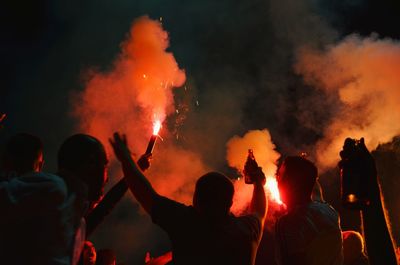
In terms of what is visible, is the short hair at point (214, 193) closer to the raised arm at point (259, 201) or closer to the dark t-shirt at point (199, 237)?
the dark t-shirt at point (199, 237)

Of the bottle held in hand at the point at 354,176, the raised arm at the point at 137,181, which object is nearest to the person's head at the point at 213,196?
the raised arm at the point at 137,181

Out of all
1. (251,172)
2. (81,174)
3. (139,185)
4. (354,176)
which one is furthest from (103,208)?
(354,176)

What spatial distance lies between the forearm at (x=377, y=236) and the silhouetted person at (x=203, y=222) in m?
0.94

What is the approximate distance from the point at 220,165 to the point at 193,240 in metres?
9.17

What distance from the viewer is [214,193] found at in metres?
2.46

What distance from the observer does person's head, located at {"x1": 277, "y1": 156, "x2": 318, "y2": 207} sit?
2820mm

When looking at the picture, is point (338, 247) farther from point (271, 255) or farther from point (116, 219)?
point (116, 219)

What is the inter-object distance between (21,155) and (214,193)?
146 centimetres

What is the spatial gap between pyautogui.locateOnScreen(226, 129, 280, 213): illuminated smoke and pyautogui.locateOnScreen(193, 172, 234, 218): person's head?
21.4ft

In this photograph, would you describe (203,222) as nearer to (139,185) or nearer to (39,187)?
(139,185)

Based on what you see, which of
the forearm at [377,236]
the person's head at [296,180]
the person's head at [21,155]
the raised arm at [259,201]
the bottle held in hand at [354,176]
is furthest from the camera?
the raised arm at [259,201]

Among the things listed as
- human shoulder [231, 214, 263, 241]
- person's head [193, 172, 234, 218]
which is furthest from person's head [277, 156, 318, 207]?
person's head [193, 172, 234, 218]

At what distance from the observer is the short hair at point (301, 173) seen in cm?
285

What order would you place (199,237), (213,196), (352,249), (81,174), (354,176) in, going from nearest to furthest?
(354,176) → (81,174) → (199,237) → (213,196) → (352,249)
